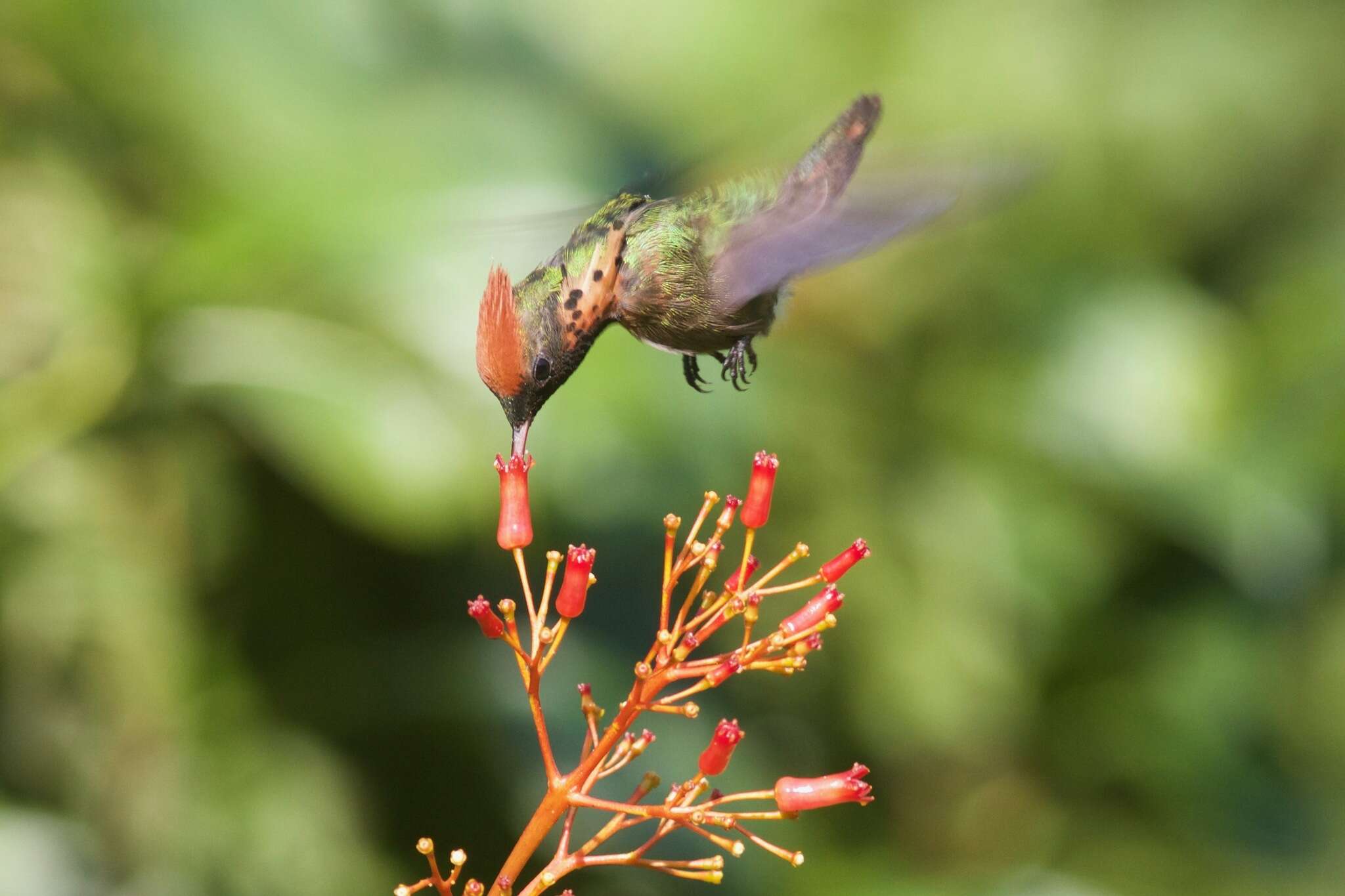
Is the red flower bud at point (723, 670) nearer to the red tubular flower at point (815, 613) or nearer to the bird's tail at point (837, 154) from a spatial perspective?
the red tubular flower at point (815, 613)

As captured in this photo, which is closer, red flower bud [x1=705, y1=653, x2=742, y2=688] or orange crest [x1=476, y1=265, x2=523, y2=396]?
orange crest [x1=476, y1=265, x2=523, y2=396]

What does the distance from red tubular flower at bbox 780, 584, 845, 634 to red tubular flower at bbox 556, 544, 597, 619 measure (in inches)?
5.1

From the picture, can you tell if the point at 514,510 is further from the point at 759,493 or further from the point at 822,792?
the point at 822,792

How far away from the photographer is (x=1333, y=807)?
7.83 ft

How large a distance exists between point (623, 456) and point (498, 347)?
3.25 ft

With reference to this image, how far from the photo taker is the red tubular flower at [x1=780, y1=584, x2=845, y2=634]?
34.0 inches

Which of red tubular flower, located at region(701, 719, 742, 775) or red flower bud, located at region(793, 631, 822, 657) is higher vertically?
red flower bud, located at region(793, 631, 822, 657)

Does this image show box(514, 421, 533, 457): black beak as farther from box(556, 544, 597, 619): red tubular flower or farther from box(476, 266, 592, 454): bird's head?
box(556, 544, 597, 619): red tubular flower

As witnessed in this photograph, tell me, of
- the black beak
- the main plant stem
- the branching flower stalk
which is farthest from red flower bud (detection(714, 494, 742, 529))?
the black beak

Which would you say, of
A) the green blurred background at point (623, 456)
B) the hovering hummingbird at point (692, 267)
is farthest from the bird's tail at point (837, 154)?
the green blurred background at point (623, 456)

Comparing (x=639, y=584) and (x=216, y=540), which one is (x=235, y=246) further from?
(x=639, y=584)

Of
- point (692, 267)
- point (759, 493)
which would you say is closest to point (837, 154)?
point (692, 267)

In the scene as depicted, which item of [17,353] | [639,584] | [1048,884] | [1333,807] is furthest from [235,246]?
[1333,807]

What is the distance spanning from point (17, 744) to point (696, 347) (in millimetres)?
1277
